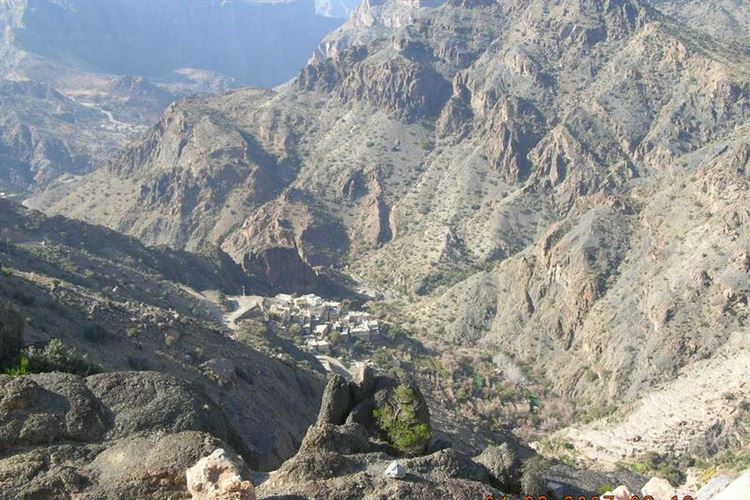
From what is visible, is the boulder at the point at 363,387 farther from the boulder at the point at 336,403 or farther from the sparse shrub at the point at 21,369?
the sparse shrub at the point at 21,369

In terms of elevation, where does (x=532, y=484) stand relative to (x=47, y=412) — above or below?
→ below

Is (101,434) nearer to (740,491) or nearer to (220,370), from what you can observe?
(740,491)

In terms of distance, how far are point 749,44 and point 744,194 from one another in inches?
4012

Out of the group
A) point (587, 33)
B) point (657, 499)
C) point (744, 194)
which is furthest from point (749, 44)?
point (657, 499)

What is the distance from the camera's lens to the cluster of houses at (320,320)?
75812 mm

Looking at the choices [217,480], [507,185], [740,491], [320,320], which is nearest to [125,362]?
[217,480]

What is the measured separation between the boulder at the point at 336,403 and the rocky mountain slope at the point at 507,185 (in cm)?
3921

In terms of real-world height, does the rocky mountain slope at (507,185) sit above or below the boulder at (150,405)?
above

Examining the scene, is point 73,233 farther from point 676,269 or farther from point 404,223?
point 676,269

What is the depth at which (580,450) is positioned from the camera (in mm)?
54156

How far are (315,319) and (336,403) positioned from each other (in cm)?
5795

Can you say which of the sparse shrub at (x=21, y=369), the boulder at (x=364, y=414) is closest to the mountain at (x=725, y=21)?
the boulder at (x=364, y=414)

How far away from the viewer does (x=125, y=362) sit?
33.7 m

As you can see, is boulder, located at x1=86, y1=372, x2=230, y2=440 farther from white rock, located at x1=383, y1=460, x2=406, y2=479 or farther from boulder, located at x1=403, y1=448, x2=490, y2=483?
boulder, located at x1=403, y1=448, x2=490, y2=483
